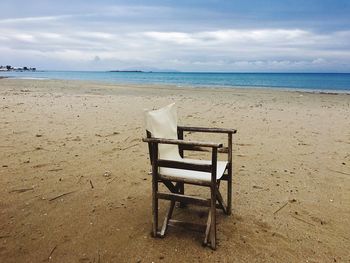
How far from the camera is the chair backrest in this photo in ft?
10.4

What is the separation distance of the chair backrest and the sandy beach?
2.20 feet

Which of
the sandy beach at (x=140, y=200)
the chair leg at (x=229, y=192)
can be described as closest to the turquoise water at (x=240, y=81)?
the sandy beach at (x=140, y=200)

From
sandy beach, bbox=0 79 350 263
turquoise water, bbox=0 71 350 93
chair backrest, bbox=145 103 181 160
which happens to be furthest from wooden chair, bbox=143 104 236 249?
turquoise water, bbox=0 71 350 93

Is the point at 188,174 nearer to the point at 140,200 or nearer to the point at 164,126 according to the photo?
the point at 164,126

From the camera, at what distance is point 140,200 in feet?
12.8

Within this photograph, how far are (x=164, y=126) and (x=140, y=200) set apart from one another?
1.03m

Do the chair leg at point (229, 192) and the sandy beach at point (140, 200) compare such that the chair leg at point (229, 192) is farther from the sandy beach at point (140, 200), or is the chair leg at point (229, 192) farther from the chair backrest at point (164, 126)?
the chair backrest at point (164, 126)

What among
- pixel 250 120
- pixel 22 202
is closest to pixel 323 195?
pixel 22 202

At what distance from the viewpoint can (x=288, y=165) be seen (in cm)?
523

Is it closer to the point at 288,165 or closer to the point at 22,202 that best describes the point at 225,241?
the point at 22,202

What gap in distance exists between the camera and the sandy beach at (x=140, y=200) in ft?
9.46

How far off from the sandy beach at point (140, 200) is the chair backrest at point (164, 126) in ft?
2.20

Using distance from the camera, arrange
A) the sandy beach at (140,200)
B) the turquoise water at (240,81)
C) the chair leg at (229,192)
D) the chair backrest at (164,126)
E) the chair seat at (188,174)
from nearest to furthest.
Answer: the sandy beach at (140,200) < the chair seat at (188,174) < the chair backrest at (164,126) < the chair leg at (229,192) < the turquoise water at (240,81)

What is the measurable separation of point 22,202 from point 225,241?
2.28 meters
